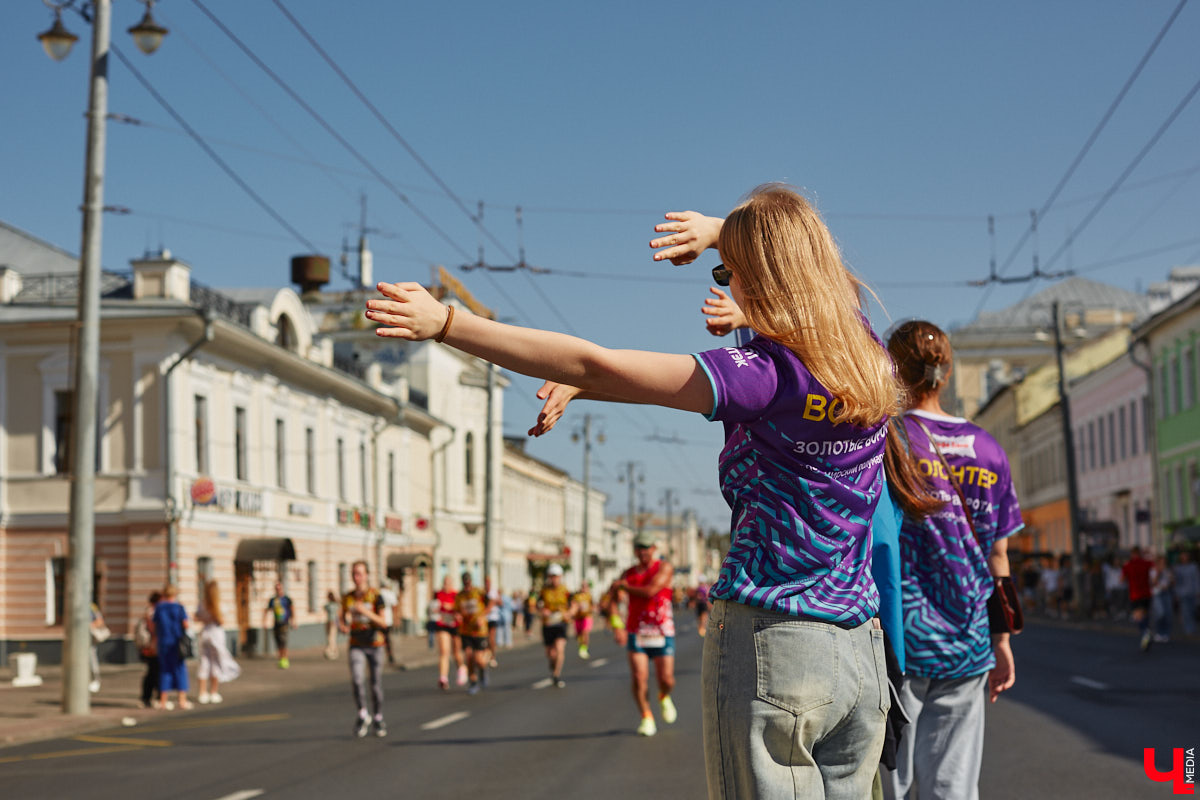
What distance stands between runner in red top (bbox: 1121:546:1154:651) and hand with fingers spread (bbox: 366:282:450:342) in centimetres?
2439

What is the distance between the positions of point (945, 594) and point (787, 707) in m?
2.20

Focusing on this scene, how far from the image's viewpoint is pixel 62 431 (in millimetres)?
35000

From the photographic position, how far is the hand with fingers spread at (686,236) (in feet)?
10.6

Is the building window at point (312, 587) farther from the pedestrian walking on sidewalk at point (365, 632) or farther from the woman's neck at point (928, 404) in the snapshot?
the woman's neck at point (928, 404)

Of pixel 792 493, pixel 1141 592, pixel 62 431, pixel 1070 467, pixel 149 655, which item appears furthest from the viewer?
pixel 1070 467

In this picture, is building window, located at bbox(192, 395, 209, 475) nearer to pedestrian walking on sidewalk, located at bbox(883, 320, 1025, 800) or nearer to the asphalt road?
the asphalt road

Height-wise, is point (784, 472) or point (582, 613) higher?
point (784, 472)

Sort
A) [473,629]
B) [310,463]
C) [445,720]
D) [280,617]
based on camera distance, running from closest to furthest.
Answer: [445,720]
[473,629]
[280,617]
[310,463]

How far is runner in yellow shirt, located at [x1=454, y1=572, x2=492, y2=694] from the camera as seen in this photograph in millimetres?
21766

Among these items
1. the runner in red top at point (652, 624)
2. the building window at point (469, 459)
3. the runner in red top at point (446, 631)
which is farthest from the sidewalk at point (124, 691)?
the building window at point (469, 459)

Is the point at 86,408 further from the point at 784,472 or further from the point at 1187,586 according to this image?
the point at 1187,586

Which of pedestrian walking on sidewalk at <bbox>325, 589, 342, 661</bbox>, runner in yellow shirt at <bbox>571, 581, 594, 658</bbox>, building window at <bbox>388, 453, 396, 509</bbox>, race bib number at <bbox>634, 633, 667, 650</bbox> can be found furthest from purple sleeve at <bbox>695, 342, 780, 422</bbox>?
building window at <bbox>388, 453, 396, 509</bbox>

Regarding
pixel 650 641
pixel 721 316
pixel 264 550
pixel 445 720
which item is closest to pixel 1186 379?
pixel 264 550
